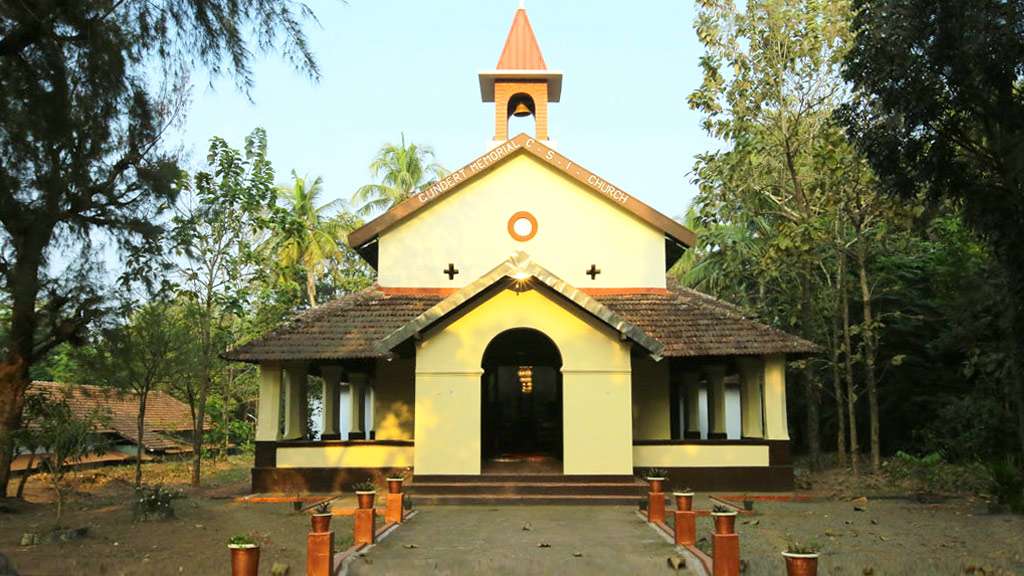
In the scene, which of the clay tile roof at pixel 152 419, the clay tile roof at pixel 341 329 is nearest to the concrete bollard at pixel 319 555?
the clay tile roof at pixel 341 329

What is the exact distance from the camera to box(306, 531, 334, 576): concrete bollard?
810 centimetres

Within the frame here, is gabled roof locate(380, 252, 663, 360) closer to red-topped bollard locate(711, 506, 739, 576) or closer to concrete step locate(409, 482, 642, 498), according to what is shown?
concrete step locate(409, 482, 642, 498)

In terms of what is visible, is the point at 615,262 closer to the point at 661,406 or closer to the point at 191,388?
the point at 661,406

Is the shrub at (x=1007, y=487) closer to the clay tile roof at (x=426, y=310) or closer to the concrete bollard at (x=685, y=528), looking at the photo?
the clay tile roof at (x=426, y=310)

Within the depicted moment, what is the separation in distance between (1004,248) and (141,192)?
550 inches

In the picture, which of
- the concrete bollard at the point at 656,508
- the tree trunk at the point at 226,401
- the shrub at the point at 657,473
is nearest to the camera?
the concrete bollard at the point at 656,508

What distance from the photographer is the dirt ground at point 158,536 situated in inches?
361

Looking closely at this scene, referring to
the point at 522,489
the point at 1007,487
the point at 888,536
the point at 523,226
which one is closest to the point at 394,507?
the point at 522,489

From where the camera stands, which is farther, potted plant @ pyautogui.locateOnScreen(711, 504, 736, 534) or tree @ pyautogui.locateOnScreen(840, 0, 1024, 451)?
tree @ pyautogui.locateOnScreen(840, 0, 1024, 451)

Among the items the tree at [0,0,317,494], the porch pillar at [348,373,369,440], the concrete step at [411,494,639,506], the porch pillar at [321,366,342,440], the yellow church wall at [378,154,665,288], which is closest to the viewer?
the tree at [0,0,317,494]

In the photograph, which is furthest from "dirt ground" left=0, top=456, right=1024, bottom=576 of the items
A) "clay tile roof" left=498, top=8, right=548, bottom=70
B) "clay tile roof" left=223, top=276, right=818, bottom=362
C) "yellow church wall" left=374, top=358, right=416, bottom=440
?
"clay tile roof" left=498, top=8, right=548, bottom=70

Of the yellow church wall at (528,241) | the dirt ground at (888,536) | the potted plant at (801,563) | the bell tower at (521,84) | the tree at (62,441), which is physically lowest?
the dirt ground at (888,536)

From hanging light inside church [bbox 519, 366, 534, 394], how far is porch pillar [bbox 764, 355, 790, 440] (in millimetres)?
5163

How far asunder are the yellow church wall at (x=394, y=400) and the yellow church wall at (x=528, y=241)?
1922mm
